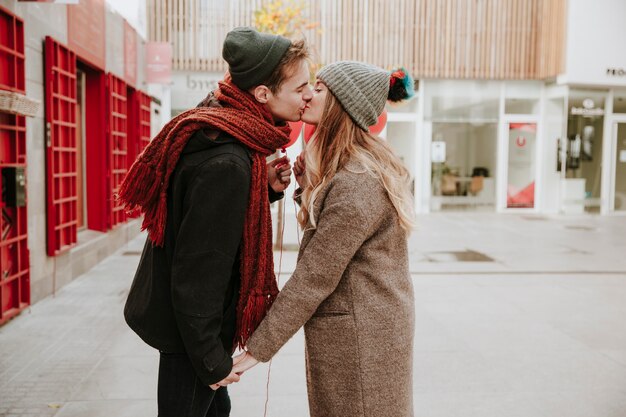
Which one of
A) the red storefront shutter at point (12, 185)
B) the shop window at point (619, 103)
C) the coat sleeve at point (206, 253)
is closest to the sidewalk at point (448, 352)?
the red storefront shutter at point (12, 185)

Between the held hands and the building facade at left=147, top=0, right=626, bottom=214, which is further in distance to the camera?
the building facade at left=147, top=0, right=626, bottom=214

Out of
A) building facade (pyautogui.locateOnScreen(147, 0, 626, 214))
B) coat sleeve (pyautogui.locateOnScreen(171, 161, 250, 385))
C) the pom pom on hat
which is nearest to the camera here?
coat sleeve (pyautogui.locateOnScreen(171, 161, 250, 385))

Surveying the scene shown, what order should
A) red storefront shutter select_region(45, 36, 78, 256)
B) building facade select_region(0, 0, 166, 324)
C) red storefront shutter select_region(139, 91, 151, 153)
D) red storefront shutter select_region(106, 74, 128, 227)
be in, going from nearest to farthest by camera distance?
building facade select_region(0, 0, 166, 324) < red storefront shutter select_region(45, 36, 78, 256) < red storefront shutter select_region(106, 74, 128, 227) < red storefront shutter select_region(139, 91, 151, 153)

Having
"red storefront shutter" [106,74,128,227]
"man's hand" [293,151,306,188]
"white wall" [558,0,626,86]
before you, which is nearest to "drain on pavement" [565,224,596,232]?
"white wall" [558,0,626,86]

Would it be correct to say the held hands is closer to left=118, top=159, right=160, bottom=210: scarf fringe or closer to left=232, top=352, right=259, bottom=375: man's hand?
left=232, top=352, right=259, bottom=375: man's hand

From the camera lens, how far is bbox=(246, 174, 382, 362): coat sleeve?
1.86 metres

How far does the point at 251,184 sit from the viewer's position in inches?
74.1

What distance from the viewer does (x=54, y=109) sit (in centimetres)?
708

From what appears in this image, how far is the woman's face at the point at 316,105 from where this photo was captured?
6.65 feet

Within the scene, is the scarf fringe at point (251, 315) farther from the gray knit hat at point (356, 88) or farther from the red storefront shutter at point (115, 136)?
the red storefront shutter at point (115, 136)

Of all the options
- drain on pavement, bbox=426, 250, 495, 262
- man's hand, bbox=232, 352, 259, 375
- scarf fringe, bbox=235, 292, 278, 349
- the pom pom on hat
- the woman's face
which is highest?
the pom pom on hat

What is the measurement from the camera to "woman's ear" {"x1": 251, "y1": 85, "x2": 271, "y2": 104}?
6.35 feet

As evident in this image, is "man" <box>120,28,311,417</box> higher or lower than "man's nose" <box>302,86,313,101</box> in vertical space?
lower

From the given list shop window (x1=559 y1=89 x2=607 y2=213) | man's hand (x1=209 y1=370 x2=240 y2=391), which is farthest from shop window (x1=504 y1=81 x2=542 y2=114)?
man's hand (x1=209 y1=370 x2=240 y2=391)
